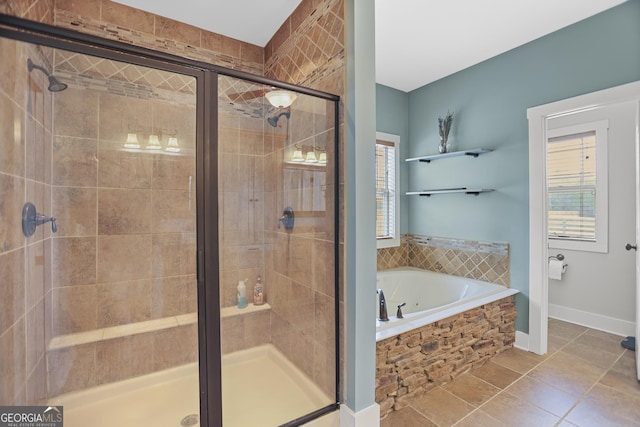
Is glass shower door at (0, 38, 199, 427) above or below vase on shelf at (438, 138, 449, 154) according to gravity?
below

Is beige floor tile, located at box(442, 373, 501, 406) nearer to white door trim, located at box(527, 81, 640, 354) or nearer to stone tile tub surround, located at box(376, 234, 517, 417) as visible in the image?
stone tile tub surround, located at box(376, 234, 517, 417)

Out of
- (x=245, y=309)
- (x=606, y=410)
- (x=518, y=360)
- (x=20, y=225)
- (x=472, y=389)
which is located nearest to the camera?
(x=20, y=225)

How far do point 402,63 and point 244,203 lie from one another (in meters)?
2.22

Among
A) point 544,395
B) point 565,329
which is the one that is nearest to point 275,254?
point 544,395

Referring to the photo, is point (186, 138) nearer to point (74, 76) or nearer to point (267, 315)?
point (74, 76)

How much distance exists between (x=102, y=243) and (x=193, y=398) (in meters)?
1.05

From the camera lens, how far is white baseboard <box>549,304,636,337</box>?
9.55 ft

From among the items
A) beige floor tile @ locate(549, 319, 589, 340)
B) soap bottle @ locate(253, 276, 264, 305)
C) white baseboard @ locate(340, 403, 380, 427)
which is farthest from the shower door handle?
beige floor tile @ locate(549, 319, 589, 340)

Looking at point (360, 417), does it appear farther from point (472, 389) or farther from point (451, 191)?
point (451, 191)

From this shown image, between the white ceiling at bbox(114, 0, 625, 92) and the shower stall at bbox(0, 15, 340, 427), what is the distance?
703mm

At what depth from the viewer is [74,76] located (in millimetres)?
1475

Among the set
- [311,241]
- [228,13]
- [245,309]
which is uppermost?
[228,13]

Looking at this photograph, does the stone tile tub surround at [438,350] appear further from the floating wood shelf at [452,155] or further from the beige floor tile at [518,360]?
the floating wood shelf at [452,155]

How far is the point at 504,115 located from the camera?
2791 millimetres
